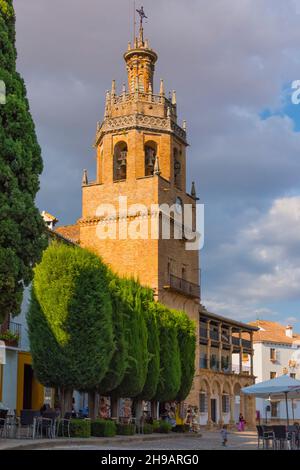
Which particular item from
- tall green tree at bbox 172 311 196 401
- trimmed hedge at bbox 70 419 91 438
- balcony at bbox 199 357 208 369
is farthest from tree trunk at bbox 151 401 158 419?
balcony at bbox 199 357 208 369

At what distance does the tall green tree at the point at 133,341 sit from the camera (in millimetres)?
29828

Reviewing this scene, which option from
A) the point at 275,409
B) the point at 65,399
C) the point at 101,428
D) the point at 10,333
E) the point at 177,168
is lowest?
the point at 275,409

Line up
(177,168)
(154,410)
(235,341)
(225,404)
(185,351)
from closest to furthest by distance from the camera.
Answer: (154,410)
(185,351)
(177,168)
(225,404)
(235,341)

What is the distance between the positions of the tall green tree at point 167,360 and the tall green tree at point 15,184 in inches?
652

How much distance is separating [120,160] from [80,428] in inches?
1116

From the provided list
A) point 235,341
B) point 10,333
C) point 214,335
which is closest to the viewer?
point 10,333

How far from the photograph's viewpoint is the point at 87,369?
25625 mm

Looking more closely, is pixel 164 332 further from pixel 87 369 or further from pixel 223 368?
pixel 223 368

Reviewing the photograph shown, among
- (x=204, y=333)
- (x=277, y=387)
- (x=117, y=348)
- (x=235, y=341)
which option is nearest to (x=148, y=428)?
(x=117, y=348)

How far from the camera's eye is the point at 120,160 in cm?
4997

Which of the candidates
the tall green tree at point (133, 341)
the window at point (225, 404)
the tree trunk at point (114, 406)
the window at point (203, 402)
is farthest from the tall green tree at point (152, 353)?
the window at point (225, 404)

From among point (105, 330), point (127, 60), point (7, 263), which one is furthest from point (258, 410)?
point (7, 263)

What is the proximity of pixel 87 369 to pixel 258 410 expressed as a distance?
47.1 meters

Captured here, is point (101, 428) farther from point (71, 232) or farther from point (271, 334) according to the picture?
point (271, 334)
